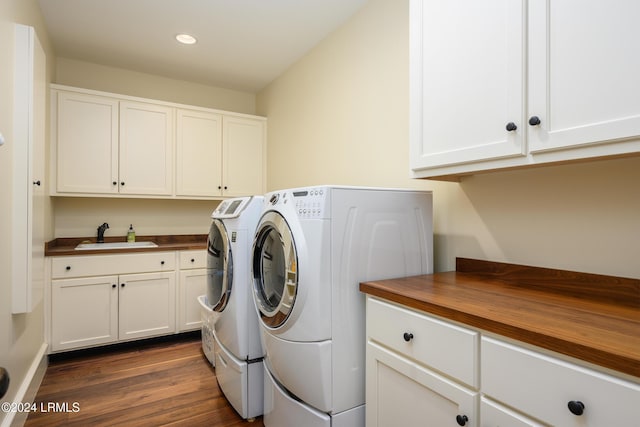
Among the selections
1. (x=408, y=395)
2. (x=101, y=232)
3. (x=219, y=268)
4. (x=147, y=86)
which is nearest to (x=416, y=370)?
(x=408, y=395)

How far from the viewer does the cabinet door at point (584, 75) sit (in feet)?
3.01

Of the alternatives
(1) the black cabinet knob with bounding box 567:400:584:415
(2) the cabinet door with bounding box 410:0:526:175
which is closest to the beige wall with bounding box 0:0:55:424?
(2) the cabinet door with bounding box 410:0:526:175

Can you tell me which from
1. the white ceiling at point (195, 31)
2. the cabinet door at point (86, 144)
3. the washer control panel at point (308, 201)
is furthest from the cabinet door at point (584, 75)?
the cabinet door at point (86, 144)

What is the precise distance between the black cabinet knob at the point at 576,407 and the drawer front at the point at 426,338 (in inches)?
9.6

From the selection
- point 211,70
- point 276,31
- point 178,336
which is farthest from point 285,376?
point 211,70

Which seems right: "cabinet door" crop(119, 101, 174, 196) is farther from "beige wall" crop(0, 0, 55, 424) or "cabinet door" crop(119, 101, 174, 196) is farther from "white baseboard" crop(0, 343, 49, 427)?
"white baseboard" crop(0, 343, 49, 427)

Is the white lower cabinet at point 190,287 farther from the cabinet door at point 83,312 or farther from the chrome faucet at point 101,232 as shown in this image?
the chrome faucet at point 101,232

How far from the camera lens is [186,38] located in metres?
2.76

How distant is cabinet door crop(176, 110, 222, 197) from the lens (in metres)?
3.36

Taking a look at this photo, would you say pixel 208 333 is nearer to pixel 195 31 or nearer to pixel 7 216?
pixel 7 216

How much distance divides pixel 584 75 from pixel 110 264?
3154 mm

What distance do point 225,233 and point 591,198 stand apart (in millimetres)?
1798

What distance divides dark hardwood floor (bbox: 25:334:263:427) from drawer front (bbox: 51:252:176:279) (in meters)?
0.67

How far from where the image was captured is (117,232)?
3.36m
